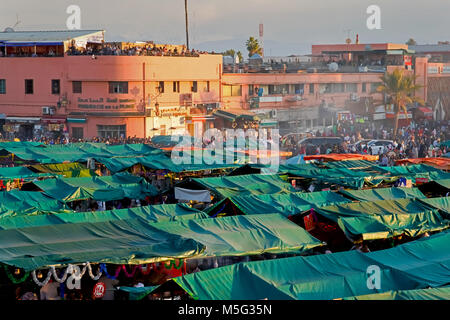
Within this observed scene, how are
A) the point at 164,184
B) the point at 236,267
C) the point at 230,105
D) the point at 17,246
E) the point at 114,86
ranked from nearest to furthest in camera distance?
the point at 236,267 < the point at 17,246 < the point at 164,184 < the point at 114,86 < the point at 230,105

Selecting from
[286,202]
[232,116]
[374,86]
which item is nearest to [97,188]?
[286,202]

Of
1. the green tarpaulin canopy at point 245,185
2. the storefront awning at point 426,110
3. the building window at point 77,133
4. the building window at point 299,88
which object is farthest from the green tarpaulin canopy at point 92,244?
the storefront awning at point 426,110

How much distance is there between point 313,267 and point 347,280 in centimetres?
74

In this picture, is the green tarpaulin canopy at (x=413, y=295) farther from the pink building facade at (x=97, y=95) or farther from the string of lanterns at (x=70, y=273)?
the pink building facade at (x=97, y=95)

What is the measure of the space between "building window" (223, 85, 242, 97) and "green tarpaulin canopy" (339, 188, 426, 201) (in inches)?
1089

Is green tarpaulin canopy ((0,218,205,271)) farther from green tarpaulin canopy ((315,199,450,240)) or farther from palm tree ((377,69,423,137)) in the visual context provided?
palm tree ((377,69,423,137))

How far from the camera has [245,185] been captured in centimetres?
2061

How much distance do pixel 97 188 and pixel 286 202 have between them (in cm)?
517

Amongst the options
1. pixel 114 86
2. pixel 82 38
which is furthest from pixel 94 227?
pixel 82 38

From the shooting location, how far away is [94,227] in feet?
48.6

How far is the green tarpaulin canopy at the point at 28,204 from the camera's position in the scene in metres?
17.4

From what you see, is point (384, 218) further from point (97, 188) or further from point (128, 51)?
point (128, 51)

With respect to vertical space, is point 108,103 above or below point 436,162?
above

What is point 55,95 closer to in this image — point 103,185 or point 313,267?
point 103,185
